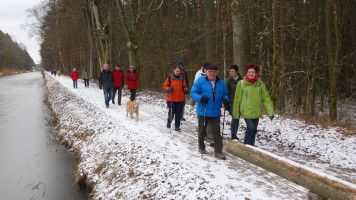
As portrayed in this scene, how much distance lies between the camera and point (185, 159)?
5.31m

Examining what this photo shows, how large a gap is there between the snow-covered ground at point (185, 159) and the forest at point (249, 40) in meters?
3.83

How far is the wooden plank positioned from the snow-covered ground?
24.3 inches

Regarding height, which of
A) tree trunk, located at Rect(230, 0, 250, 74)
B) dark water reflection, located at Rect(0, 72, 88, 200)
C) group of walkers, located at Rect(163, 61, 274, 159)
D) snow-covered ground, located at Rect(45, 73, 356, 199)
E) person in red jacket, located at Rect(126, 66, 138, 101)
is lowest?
dark water reflection, located at Rect(0, 72, 88, 200)

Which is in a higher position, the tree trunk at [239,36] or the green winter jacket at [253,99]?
the tree trunk at [239,36]

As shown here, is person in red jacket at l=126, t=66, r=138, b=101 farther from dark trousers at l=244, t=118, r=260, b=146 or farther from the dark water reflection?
dark trousers at l=244, t=118, r=260, b=146

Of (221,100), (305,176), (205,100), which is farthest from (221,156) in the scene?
(305,176)

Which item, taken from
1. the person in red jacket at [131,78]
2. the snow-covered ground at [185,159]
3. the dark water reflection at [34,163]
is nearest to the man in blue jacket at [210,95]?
the snow-covered ground at [185,159]

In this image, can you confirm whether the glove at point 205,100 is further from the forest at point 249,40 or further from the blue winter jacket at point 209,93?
the forest at point 249,40

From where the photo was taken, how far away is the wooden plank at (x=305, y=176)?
273 cm

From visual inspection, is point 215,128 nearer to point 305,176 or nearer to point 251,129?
point 251,129

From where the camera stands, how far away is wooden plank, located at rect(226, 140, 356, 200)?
273cm

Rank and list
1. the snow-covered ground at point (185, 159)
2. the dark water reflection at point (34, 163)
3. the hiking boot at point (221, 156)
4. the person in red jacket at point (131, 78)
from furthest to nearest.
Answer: the person in red jacket at point (131, 78) → the dark water reflection at point (34, 163) → the hiking boot at point (221, 156) → the snow-covered ground at point (185, 159)

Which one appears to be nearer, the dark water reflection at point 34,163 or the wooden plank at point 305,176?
the wooden plank at point 305,176

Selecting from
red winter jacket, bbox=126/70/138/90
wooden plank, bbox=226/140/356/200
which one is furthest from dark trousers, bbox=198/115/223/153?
red winter jacket, bbox=126/70/138/90
